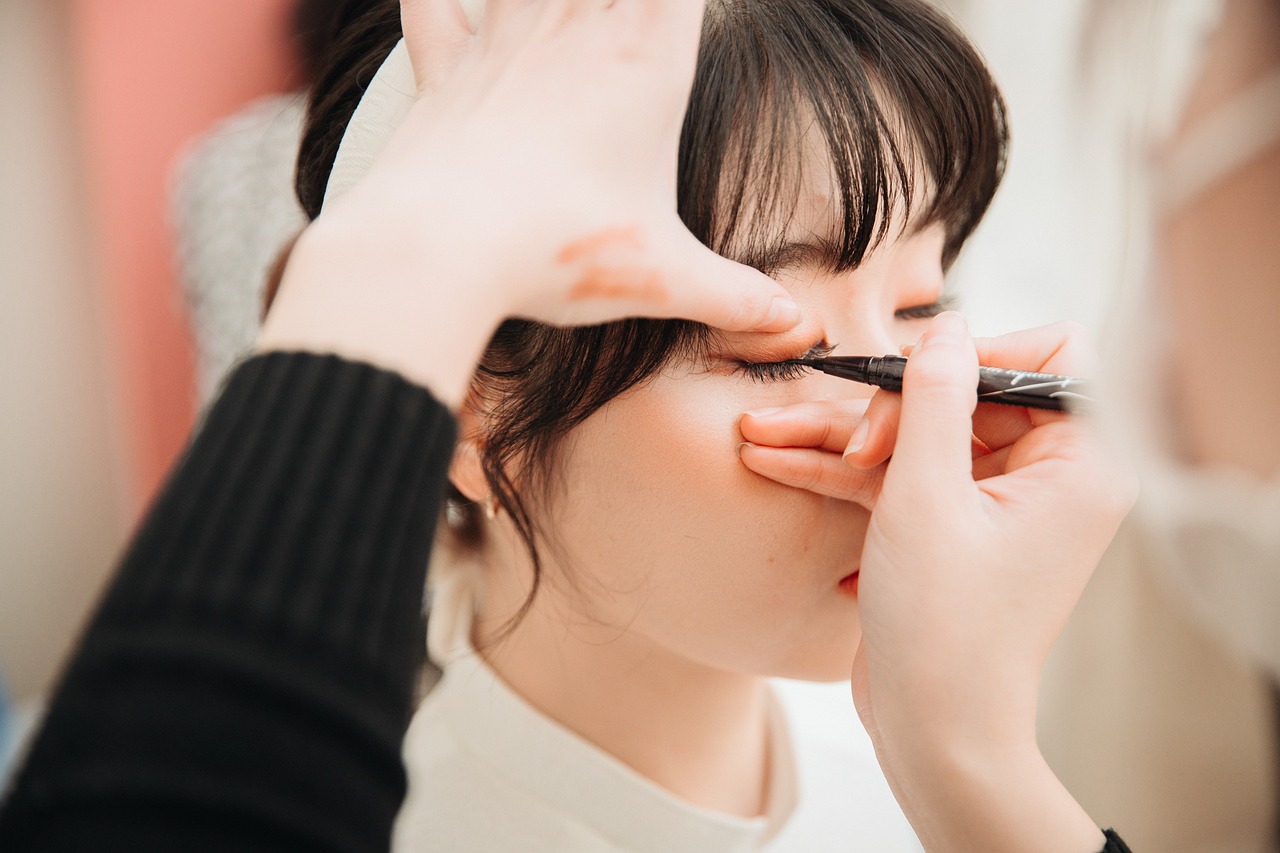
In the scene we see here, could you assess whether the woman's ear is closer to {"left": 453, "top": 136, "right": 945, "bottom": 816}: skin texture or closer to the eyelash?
{"left": 453, "top": 136, "right": 945, "bottom": 816}: skin texture

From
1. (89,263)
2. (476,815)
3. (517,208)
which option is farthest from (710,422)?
(89,263)

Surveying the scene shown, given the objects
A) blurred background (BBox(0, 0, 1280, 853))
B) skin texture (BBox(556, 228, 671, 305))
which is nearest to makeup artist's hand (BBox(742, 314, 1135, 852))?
blurred background (BBox(0, 0, 1280, 853))

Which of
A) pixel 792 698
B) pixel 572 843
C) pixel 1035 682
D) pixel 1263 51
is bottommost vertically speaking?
pixel 792 698

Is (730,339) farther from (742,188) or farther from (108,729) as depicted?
(108,729)

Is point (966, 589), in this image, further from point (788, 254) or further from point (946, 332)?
point (788, 254)

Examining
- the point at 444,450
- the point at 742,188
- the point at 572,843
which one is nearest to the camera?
the point at 444,450

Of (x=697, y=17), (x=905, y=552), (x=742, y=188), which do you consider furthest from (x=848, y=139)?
(x=905, y=552)

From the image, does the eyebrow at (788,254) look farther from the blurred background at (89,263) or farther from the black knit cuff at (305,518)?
the blurred background at (89,263)

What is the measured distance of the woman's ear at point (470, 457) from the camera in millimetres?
818

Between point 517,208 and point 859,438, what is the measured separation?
317 mm

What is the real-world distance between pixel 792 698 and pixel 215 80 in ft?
5.96

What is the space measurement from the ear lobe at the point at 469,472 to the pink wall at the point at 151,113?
147cm

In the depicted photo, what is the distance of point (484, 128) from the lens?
51cm

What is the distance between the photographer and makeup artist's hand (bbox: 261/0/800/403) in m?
0.45
